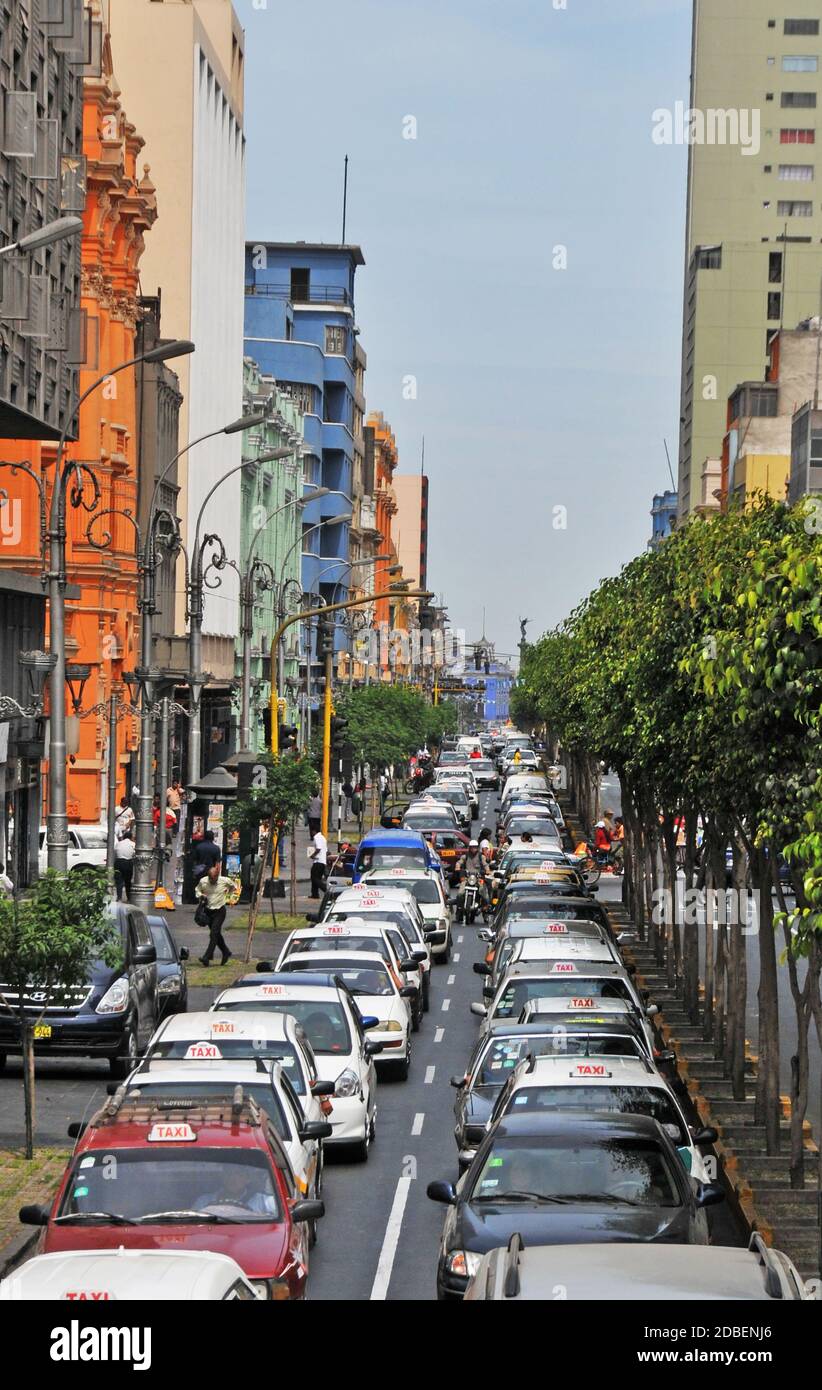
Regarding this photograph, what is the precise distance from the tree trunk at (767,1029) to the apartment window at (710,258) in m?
136

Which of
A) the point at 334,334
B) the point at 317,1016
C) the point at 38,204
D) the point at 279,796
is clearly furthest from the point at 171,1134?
the point at 334,334

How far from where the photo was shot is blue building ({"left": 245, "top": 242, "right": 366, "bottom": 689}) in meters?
129

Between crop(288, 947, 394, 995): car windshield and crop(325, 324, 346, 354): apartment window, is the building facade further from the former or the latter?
crop(325, 324, 346, 354): apartment window

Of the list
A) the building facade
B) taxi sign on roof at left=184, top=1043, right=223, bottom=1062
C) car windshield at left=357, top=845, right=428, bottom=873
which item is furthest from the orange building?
taxi sign on roof at left=184, top=1043, right=223, bottom=1062

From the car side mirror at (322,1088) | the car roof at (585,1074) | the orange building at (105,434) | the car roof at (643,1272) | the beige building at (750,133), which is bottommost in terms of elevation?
the car side mirror at (322,1088)

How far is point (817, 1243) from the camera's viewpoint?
15812mm

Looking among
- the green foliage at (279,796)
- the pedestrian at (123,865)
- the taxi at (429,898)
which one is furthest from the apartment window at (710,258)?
the taxi at (429,898)

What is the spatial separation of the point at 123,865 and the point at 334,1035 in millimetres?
21086

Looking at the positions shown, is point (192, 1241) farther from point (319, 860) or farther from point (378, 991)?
point (319, 860)

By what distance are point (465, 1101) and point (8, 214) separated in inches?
998

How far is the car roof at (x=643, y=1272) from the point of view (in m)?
8.74

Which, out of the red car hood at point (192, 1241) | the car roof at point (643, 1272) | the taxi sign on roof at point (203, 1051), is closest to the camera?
the car roof at point (643, 1272)

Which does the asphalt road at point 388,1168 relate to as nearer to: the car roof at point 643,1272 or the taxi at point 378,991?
the taxi at point 378,991

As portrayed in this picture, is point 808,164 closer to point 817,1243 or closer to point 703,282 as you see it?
point 703,282
